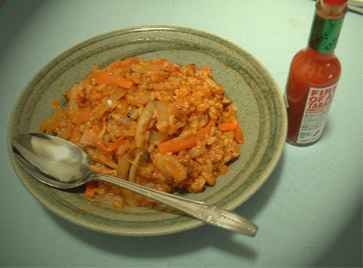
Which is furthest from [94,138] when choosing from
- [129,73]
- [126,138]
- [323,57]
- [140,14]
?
[140,14]

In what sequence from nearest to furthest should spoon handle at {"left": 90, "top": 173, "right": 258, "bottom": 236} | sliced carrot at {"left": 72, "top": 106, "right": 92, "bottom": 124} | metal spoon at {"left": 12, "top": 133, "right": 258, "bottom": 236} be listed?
spoon handle at {"left": 90, "top": 173, "right": 258, "bottom": 236} → metal spoon at {"left": 12, "top": 133, "right": 258, "bottom": 236} → sliced carrot at {"left": 72, "top": 106, "right": 92, "bottom": 124}

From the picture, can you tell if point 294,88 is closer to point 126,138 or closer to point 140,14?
point 126,138

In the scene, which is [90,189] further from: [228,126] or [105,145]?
[228,126]

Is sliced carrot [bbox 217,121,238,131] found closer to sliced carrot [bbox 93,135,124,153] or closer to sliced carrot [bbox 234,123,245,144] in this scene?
sliced carrot [bbox 234,123,245,144]

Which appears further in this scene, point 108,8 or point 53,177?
point 108,8

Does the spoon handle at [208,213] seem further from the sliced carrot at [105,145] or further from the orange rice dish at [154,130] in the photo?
the sliced carrot at [105,145]

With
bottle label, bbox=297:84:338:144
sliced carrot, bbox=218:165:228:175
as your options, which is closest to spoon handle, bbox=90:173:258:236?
sliced carrot, bbox=218:165:228:175

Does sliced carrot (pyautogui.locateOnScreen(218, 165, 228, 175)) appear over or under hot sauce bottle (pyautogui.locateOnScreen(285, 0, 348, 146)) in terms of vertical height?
under

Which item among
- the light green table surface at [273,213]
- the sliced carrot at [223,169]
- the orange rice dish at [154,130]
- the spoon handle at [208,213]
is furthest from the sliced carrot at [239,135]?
the spoon handle at [208,213]
